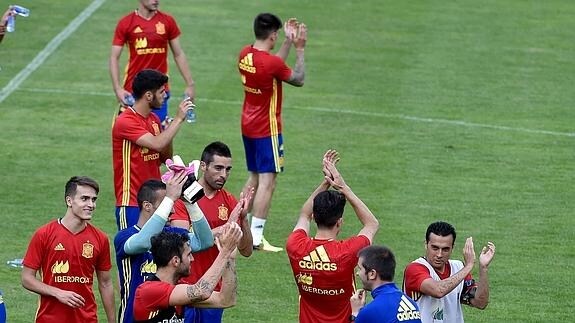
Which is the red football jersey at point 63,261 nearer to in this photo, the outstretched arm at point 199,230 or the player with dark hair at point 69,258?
the player with dark hair at point 69,258

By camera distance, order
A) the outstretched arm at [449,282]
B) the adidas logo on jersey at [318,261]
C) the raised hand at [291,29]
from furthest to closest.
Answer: the raised hand at [291,29] < the outstretched arm at [449,282] < the adidas logo on jersey at [318,261]

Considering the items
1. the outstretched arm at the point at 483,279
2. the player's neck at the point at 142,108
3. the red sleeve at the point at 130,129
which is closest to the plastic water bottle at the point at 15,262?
the red sleeve at the point at 130,129

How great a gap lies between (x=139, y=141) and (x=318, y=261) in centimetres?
351

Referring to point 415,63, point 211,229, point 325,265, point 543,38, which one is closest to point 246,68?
point 211,229

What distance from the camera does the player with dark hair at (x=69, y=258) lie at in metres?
10.9

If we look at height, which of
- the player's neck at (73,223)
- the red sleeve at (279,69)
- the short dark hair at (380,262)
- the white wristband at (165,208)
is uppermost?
the red sleeve at (279,69)

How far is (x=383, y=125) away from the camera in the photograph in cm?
2186

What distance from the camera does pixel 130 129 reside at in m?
13.3

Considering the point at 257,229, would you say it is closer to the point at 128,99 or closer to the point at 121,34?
the point at 128,99

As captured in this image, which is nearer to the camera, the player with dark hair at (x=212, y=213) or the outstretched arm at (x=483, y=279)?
the outstretched arm at (x=483, y=279)

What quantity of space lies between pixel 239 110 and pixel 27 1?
9.19m

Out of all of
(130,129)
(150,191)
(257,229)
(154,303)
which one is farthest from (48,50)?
(154,303)

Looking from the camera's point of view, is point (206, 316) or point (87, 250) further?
point (206, 316)

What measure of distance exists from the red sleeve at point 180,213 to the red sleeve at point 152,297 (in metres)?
2.05
